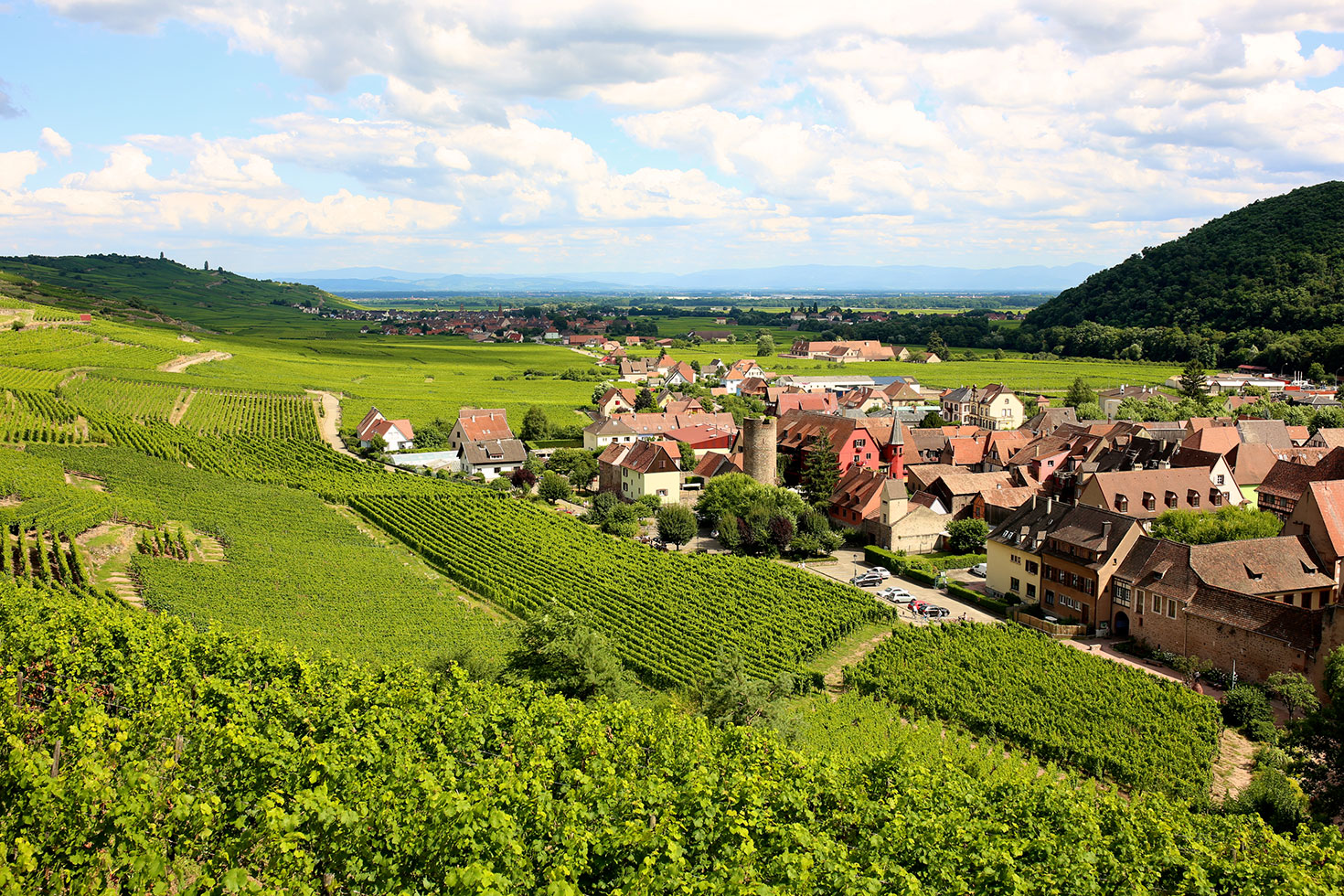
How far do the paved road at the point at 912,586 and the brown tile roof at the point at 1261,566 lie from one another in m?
9.93

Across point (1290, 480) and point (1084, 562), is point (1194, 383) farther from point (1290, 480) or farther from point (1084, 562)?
point (1084, 562)

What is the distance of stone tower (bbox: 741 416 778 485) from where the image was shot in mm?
67500

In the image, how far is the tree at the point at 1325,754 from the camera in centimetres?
2547

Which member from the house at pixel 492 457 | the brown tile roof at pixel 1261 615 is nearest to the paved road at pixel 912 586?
the brown tile roof at pixel 1261 615

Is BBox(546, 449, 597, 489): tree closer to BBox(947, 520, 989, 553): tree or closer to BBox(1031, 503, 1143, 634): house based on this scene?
BBox(947, 520, 989, 553): tree

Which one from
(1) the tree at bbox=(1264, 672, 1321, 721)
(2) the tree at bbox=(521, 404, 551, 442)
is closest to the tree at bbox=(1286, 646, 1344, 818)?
(1) the tree at bbox=(1264, 672, 1321, 721)

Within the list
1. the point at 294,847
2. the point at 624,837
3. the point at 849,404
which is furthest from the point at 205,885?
the point at 849,404

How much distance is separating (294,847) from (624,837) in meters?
6.16

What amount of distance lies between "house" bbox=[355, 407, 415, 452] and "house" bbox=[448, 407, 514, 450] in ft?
13.1

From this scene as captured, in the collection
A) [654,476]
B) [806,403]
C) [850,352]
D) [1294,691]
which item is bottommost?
[1294,691]

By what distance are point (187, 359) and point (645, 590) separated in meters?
104

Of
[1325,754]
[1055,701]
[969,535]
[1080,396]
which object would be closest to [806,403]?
[1080,396]

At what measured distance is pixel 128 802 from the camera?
55.2 ft

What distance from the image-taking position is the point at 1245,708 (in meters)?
33.1
